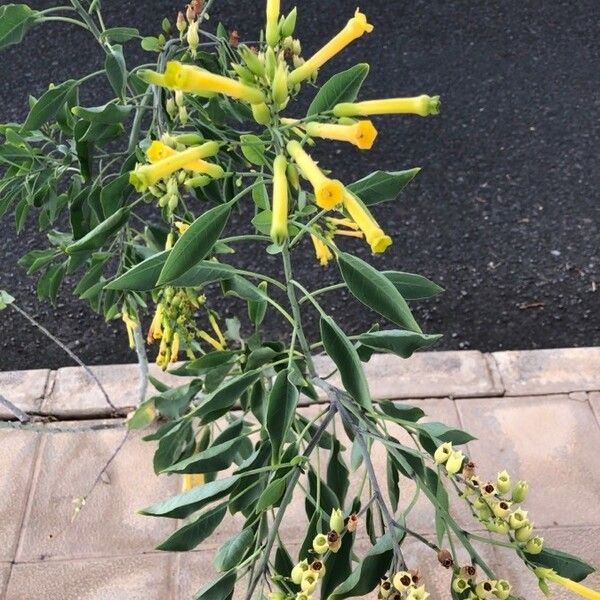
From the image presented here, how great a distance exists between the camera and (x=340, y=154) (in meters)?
2.83

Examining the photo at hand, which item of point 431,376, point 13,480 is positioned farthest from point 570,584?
point 13,480

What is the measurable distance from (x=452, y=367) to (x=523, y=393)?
0.19 meters

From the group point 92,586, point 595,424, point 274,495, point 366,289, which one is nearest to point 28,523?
point 92,586

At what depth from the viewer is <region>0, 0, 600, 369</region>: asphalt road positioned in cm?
232

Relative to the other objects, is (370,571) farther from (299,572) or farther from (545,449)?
(545,449)

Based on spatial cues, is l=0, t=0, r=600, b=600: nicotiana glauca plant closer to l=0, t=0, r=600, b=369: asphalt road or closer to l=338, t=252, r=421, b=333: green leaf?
l=338, t=252, r=421, b=333: green leaf

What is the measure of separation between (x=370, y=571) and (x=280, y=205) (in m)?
0.38

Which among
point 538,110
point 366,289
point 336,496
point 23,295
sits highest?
point 366,289

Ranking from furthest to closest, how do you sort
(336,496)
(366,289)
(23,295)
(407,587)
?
(23,295) < (336,496) < (366,289) < (407,587)

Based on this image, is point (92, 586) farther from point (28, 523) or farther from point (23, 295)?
point (23, 295)

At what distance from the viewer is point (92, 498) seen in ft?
5.71

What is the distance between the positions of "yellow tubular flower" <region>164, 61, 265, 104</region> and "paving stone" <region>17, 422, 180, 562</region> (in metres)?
1.18

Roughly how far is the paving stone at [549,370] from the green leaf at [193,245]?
1352 mm

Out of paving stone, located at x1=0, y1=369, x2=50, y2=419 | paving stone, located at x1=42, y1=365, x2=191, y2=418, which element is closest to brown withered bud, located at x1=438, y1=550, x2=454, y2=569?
paving stone, located at x1=42, y1=365, x2=191, y2=418
